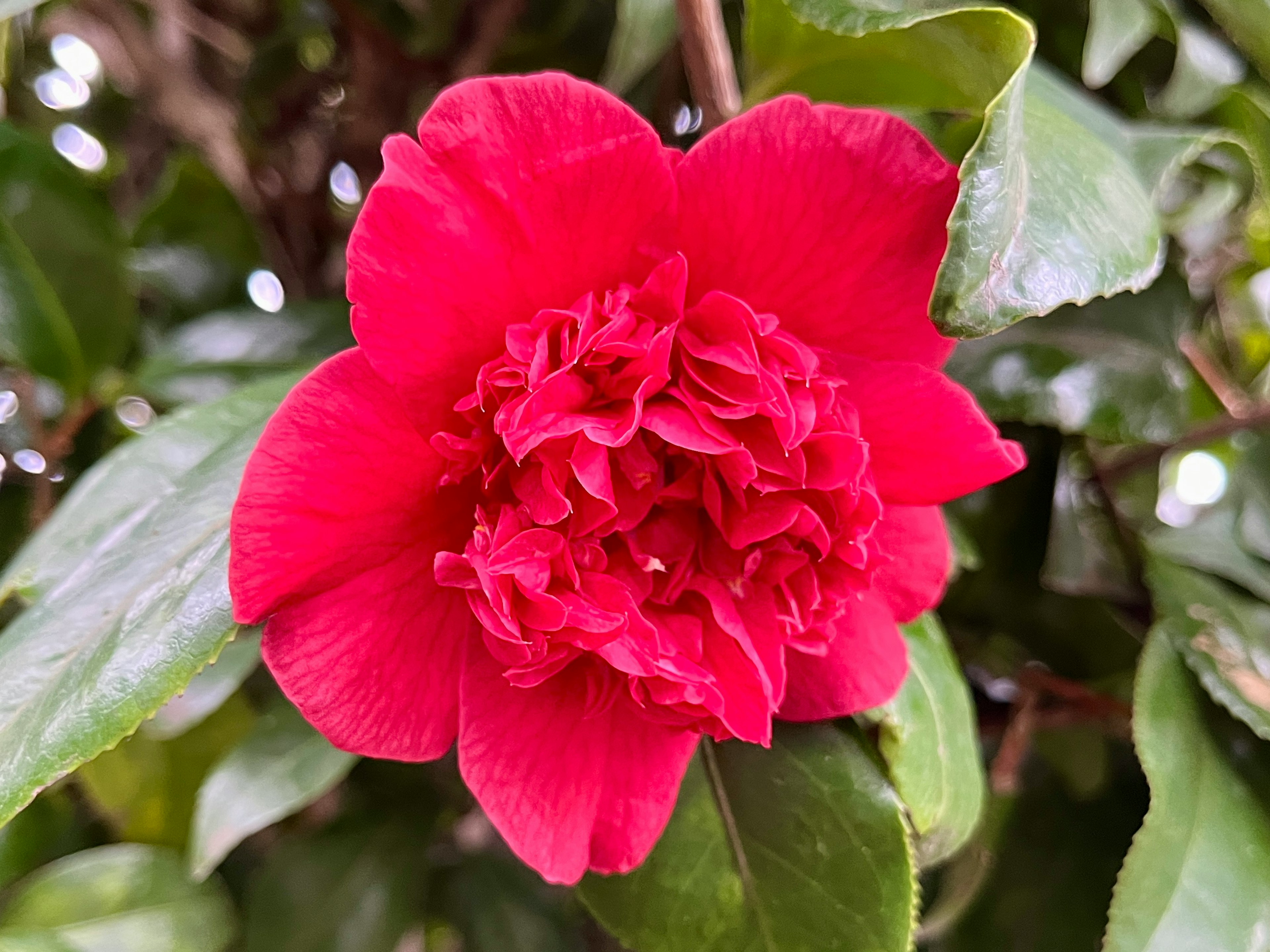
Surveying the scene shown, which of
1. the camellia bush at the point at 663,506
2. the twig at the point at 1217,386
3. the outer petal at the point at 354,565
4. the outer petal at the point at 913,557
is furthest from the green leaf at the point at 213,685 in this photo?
the twig at the point at 1217,386

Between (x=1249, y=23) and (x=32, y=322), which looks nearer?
(x=1249, y=23)

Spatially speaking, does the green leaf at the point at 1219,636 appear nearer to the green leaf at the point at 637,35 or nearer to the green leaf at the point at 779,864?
the green leaf at the point at 779,864

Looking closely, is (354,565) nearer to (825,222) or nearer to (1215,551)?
(825,222)

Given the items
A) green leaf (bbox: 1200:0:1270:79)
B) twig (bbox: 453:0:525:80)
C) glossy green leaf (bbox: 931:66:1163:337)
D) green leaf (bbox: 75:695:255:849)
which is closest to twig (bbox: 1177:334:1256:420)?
green leaf (bbox: 1200:0:1270:79)

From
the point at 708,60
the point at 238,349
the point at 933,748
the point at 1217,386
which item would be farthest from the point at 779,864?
the point at 1217,386

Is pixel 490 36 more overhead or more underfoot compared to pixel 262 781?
more overhead

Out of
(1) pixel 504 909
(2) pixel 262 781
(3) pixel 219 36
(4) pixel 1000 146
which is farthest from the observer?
(3) pixel 219 36
